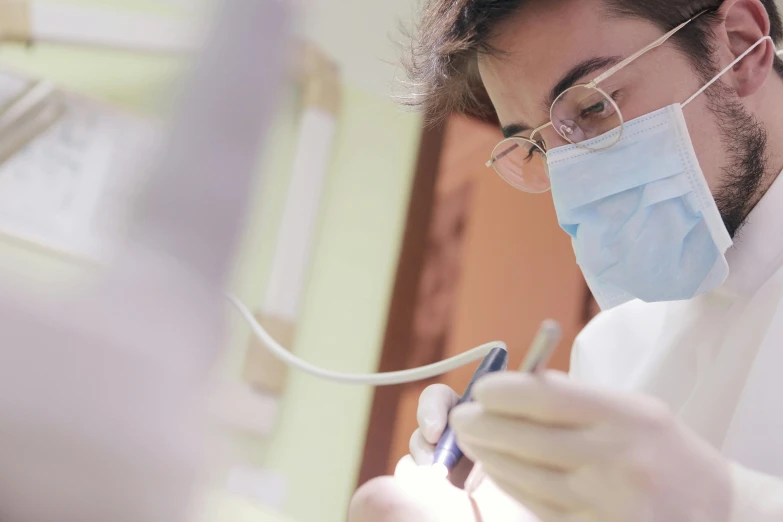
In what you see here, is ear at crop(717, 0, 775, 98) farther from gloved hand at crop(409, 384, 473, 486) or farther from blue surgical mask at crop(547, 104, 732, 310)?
gloved hand at crop(409, 384, 473, 486)

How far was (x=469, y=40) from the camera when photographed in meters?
0.88

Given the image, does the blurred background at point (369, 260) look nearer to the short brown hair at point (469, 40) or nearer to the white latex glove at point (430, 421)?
the short brown hair at point (469, 40)

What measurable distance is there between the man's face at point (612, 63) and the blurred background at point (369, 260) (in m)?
0.44

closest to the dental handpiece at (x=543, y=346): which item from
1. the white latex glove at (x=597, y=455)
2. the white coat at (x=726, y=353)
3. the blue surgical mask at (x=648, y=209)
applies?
the white latex glove at (x=597, y=455)

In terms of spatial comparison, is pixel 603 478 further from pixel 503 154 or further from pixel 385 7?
pixel 385 7

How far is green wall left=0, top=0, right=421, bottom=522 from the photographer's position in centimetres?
124

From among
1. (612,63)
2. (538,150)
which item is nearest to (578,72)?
(612,63)

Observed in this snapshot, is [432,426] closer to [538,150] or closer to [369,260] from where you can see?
[538,150]

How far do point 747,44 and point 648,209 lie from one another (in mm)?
276

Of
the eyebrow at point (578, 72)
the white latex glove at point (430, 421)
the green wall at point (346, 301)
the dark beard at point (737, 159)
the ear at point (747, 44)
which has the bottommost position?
the green wall at point (346, 301)

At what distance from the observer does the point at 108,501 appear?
223 millimetres

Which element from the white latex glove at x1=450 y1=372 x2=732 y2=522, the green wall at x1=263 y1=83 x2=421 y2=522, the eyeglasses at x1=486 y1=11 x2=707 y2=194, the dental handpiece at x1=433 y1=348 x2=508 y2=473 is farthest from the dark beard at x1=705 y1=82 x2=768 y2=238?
the green wall at x1=263 y1=83 x2=421 y2=522

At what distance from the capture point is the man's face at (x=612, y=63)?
0.79m

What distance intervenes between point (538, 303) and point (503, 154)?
21.8 inches
